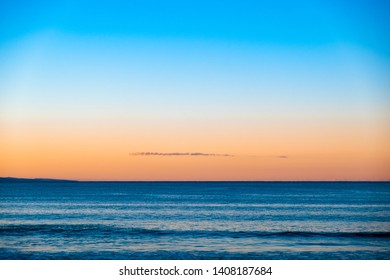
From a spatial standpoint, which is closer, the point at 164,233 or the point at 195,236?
the point at 195,236

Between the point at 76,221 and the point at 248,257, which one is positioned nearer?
the point at 248,257

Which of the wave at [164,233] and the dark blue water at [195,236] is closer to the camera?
the dark blue water at [195,236]

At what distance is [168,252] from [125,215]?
29.2m

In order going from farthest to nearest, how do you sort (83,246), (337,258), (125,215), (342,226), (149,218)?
(125,215)
(149,218)
(342,226)
(83,246)
(337,258)

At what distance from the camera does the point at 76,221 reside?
57.6 metres

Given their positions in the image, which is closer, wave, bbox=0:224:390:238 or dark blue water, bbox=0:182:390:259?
dark blue water, bbox=0:182:390:259

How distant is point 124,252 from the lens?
37.3m
